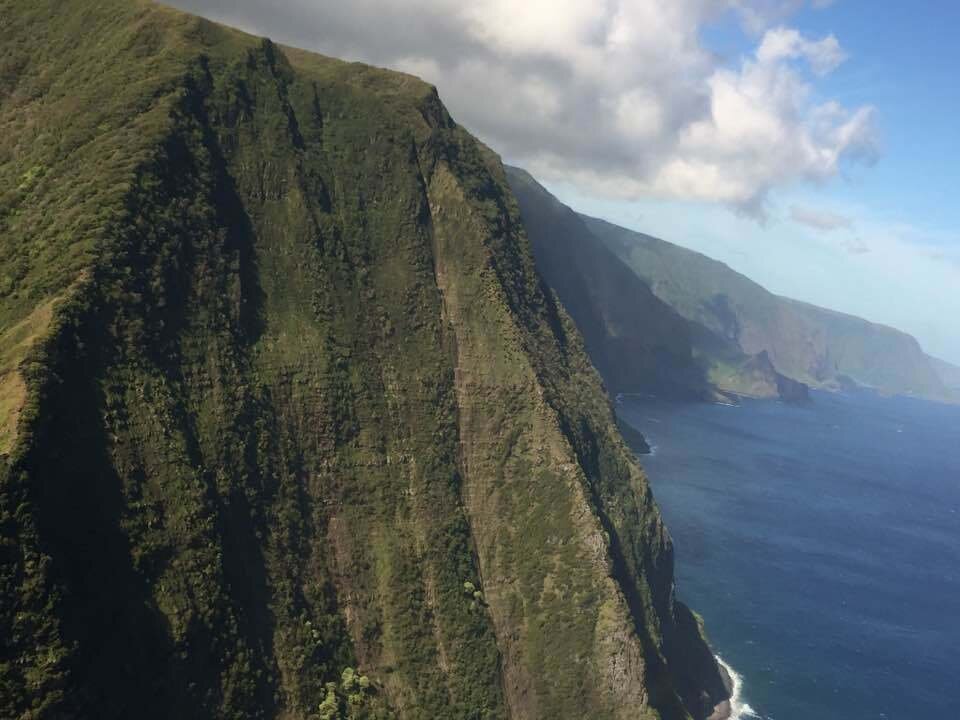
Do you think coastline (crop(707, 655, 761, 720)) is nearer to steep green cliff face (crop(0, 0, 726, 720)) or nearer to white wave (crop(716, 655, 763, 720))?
white wave (crop(716, 655, 763, 720))

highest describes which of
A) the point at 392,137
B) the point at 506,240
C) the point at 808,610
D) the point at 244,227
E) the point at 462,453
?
the point at 392,137

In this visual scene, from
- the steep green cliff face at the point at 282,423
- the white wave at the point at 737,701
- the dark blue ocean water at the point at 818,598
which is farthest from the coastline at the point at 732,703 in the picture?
the steep green cliff face at the point at 282,423

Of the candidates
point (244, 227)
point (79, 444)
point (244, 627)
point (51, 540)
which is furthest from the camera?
point (244, 227)

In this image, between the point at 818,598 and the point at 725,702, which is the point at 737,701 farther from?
the point at 818,598

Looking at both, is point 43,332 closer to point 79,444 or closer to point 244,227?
point 79,444

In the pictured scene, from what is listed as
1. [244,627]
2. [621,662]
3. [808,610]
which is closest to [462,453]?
[621,662]

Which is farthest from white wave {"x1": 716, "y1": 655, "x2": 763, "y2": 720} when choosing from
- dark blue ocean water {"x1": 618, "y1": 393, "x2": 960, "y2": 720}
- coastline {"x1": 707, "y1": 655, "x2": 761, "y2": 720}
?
Answer: dark blue ocean water {"x1": 618, "y1": 393, "x2": 960, "y2": 720}
